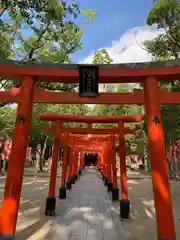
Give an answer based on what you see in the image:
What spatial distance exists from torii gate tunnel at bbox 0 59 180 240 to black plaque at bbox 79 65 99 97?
10cm

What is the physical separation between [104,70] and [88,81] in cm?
40

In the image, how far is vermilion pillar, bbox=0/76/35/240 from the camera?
3.41 meters

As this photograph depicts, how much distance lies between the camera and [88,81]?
4086mm

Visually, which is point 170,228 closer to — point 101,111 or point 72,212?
point 72,212

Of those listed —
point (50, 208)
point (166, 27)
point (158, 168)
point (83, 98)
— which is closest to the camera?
point (158, 168)

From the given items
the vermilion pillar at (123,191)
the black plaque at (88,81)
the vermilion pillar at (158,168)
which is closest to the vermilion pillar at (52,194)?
the vermilion pillar at (123,191)

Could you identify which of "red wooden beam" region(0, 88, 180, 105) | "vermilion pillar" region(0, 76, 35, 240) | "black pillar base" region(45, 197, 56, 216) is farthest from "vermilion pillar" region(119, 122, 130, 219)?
"vermilion pillar" region(0, 76, 35, 240)

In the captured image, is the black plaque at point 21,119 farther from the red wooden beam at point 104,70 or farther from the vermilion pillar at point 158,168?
the vermilion pillar at point 158,168

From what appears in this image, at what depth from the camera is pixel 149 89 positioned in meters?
3.96

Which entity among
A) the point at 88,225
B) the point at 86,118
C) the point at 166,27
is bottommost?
the point at 88,225

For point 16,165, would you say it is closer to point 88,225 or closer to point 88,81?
point 88,81

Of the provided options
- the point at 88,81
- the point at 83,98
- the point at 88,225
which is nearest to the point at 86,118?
the point at 83,98

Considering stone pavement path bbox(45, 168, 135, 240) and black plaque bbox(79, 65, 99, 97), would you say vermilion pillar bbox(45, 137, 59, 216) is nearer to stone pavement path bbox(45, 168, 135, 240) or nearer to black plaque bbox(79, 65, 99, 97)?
stone pavement path bbox(45, 168, 135, 240)

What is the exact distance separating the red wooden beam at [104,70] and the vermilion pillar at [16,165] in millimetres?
221
